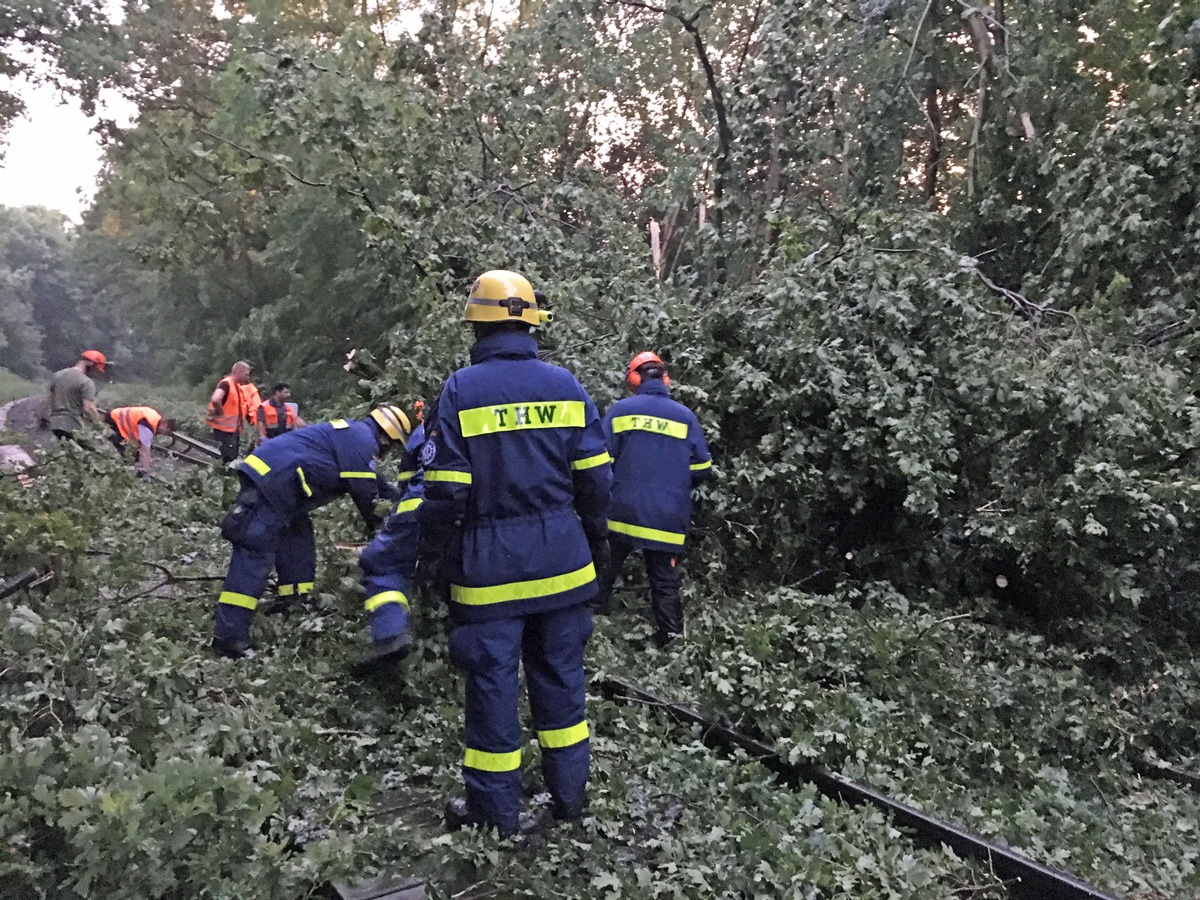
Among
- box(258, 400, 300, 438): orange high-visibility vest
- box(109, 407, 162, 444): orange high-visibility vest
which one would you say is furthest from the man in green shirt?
box(258, 400, 300, 438): orange high-visibility vest

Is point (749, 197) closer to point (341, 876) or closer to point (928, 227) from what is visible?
point (928, 227)

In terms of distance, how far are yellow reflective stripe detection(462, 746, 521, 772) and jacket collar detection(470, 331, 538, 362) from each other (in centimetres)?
137

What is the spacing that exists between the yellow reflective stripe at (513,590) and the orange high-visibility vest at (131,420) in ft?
28.7

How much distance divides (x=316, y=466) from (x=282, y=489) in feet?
0.69

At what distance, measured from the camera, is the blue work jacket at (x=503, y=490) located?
3178 mm

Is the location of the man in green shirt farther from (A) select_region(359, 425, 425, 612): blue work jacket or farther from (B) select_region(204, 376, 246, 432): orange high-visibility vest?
(A) select_region(359, 425, 425, 612): blue work jacket

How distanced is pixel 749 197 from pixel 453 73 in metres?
3.42

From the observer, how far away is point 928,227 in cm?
682

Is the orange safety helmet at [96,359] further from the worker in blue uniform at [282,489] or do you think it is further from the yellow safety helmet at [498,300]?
the yellow safety helmet at [498,300]

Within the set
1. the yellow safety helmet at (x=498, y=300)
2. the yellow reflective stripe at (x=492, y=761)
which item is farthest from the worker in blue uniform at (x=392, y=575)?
the yellow reflective stripe at (x=492, y=761)

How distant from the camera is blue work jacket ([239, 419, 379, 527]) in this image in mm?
4930

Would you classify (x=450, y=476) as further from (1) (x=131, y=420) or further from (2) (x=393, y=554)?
(1) (x=131, y=420)

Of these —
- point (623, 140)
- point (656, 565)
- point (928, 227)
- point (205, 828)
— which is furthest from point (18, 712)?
point (623, 140)

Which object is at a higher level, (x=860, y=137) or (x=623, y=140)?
(x=623, y=140)
